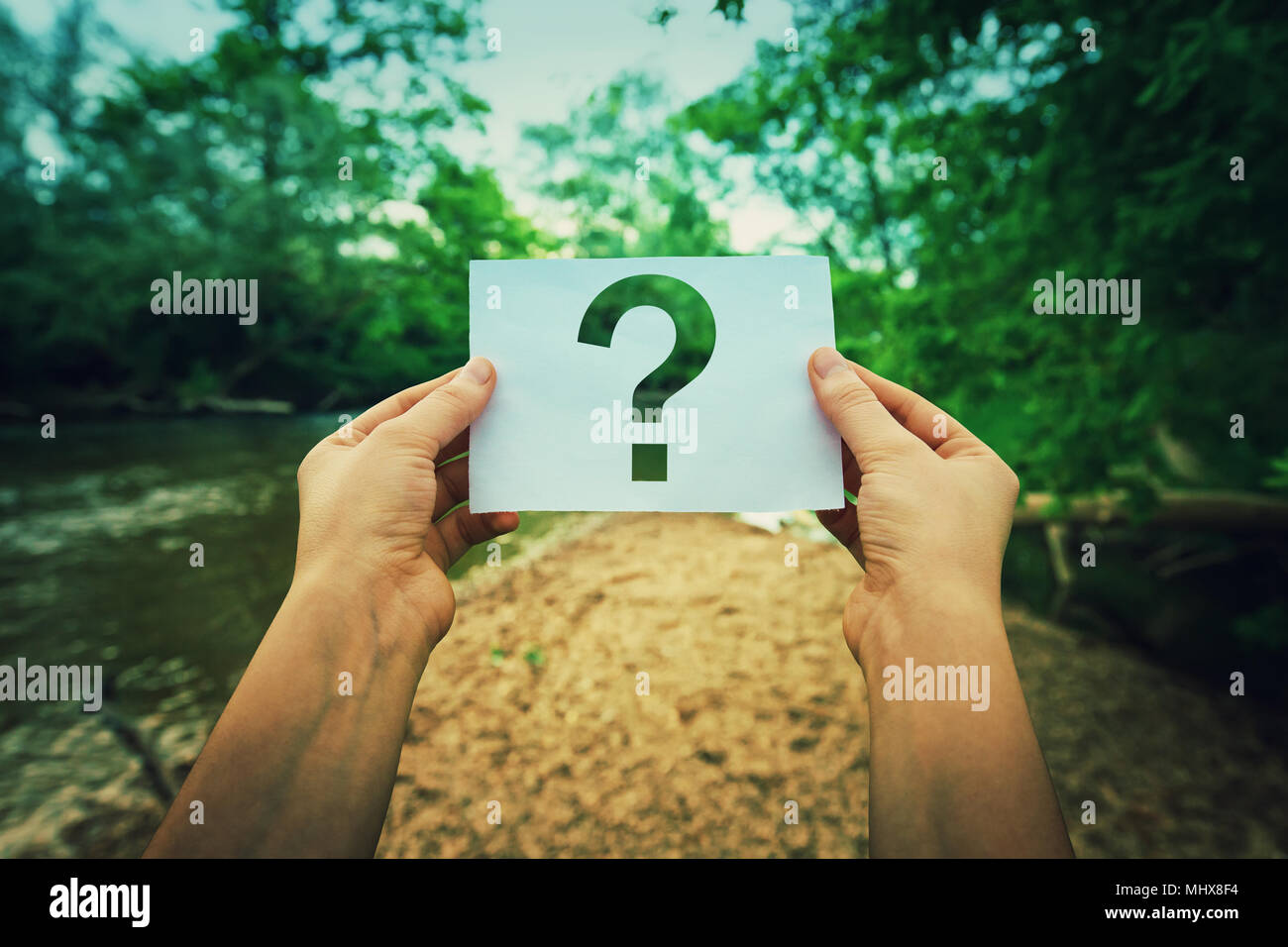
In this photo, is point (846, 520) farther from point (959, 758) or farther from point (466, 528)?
point (466, 528)

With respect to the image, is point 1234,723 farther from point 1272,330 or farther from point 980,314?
point 980,314

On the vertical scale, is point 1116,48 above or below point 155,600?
above

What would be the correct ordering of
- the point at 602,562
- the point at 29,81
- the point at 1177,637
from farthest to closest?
the point at 29,81 → the point at 602,562 → the point at 1177,637

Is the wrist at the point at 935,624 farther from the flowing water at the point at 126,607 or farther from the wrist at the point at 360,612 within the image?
the flowing water at the point at 126,607

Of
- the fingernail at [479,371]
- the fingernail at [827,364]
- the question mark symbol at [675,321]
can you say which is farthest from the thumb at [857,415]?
the fingernail at [479,371]

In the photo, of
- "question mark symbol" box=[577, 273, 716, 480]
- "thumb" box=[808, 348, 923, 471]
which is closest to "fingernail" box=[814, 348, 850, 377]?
"thumb" box=[808, 348, 923, 471]

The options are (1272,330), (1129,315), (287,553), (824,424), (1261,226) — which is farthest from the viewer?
(287,553)
